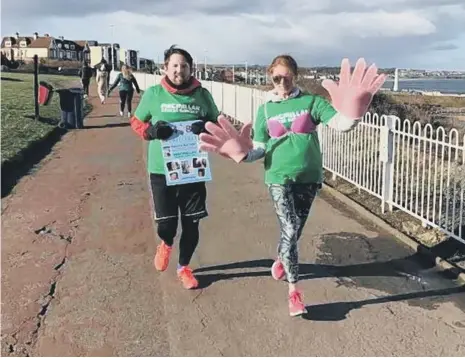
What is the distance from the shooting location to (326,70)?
8.71m

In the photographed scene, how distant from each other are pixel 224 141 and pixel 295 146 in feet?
1.62

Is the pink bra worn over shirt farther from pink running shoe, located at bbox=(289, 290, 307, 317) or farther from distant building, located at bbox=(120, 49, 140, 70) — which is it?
distant building, located at bbox=(120, 49, 140, 70)

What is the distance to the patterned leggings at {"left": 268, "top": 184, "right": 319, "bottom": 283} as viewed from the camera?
15.0 feet

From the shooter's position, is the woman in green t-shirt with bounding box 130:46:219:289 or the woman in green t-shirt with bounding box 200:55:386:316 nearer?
the woman in green t-shirt with bounding box 200:55:386:316

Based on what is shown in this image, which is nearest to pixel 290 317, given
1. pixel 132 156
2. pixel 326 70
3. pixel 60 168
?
pixel 326 70

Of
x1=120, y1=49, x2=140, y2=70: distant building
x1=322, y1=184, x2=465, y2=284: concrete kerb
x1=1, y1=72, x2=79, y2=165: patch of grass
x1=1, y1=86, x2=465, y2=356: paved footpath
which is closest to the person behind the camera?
x1=1, y1=86, x2=465, y2=356: paved footpath

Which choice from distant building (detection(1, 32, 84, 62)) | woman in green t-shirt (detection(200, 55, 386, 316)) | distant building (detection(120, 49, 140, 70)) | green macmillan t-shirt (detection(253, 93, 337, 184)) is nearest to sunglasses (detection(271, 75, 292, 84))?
woman in green t-shirt (detection(200, 55, 386, 316))

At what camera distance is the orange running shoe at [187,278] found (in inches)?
201

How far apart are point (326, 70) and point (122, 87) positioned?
36.8 feet

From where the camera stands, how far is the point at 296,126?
4504 mm

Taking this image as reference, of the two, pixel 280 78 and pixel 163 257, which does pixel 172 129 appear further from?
pixel 163 257

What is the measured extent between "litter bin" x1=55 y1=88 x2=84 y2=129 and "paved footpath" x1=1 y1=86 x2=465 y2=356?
8.51 metres

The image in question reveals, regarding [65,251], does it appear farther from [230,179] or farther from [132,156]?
[132,156]

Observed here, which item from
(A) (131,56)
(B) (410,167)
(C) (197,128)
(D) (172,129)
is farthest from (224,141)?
(A) (131,56)
